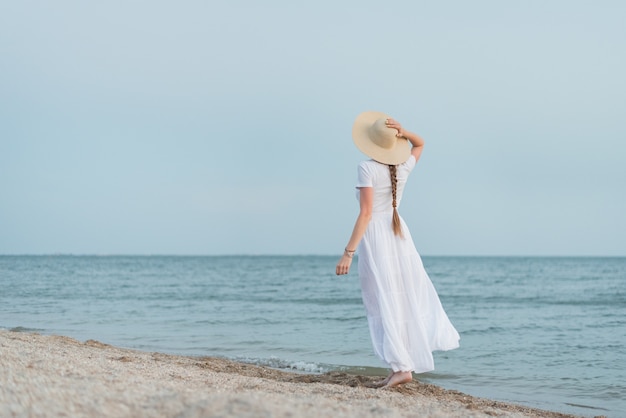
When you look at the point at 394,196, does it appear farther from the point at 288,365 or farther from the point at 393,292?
the point at 288,365

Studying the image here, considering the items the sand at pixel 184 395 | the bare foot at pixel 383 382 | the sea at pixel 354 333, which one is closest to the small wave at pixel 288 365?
the sea at pixel 354 333

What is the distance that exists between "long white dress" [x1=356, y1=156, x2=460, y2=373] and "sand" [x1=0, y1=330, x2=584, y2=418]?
0.36 meters

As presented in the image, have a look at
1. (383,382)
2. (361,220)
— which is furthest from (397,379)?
(361,220)

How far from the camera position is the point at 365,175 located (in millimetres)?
5262

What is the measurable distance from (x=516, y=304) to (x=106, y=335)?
14.2m

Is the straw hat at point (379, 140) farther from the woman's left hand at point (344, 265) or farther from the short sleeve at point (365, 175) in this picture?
the woman's left hand at point (344, 265)

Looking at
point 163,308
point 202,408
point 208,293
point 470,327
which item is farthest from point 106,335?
point 208,293

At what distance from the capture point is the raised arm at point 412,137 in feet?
17.7

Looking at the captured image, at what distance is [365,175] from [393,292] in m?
1.00

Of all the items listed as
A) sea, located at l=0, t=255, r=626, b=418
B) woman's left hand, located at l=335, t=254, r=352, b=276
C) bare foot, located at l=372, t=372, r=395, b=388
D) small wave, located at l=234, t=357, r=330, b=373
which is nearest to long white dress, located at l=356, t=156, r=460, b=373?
bare foot, located at l=372, t=372, r=395, b=388

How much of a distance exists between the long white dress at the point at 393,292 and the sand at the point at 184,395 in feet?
1.20

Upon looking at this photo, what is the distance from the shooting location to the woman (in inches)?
207

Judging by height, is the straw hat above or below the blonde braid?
above

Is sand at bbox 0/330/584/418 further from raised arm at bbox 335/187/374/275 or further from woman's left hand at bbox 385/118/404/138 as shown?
woman's left hand at bbox 385/118/404/138
